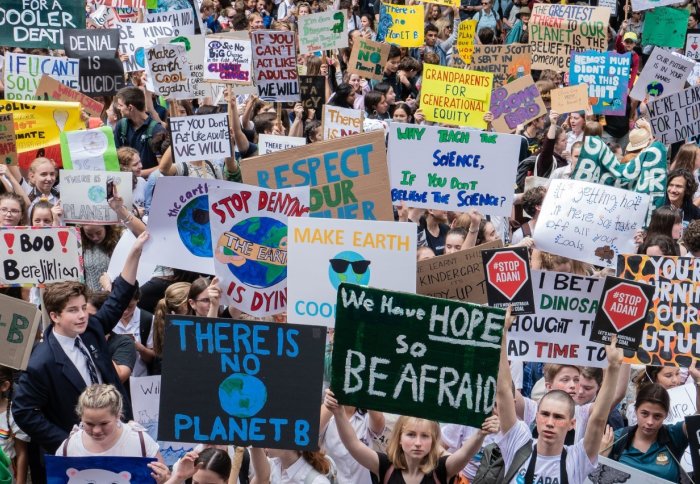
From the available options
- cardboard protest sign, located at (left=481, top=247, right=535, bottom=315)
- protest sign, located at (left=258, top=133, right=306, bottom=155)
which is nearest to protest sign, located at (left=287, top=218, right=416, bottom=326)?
cardboard protest sign, located at (left=481, top=247, right=535, bottom=315)

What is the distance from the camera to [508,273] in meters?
7.79

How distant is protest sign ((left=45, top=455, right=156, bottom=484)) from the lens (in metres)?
6.25

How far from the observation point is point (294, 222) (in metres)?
7.30

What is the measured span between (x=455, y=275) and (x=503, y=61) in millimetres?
9337

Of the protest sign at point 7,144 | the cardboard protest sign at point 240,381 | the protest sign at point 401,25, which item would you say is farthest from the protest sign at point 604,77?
the cardboard protest sign at point 240,381

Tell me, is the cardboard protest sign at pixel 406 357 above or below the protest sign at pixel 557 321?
above

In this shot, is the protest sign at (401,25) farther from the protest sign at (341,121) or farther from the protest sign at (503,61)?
the protest sign at (341,121)

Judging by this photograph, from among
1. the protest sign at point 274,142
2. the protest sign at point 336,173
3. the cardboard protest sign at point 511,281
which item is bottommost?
the protest sign at point 274,142

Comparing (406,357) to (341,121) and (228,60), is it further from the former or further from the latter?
(228,60)

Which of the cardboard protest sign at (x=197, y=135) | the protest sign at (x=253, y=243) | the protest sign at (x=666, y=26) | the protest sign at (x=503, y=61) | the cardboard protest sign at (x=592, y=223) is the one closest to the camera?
the protest sign at (x=253, y=243)

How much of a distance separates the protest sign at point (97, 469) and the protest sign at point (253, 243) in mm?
1647

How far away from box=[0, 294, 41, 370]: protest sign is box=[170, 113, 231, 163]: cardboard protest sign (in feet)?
16.5

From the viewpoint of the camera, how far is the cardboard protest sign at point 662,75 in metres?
15.4

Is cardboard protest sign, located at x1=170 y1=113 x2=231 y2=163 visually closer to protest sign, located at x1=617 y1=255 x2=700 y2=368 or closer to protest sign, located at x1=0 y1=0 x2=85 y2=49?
protest sign, located at x1=0 y1=0 x2=85 y2=49
